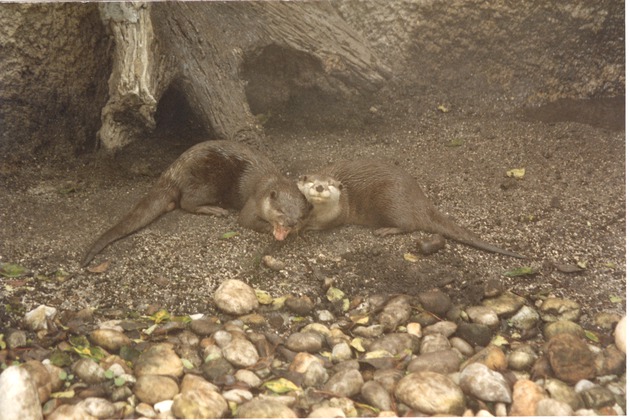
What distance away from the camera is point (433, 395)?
1691 mm

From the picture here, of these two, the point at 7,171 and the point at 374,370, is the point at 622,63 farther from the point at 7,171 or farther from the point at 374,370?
the point at 7,171

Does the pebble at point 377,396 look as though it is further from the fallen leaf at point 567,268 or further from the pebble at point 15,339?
→ the pebble at point 15,339

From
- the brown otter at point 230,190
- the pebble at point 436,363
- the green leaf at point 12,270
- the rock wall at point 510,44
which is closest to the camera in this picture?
the pebble at point 436,363

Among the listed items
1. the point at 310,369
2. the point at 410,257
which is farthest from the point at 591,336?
the point at 310,369

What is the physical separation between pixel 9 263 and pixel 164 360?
1.68 feet

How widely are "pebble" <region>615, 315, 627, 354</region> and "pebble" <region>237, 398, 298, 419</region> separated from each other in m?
0.85

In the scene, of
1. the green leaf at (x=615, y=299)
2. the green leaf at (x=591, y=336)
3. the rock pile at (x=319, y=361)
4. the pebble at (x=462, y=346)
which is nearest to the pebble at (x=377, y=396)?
the rock pile at (x=319, y=361)

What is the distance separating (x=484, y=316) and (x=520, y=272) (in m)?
0.17

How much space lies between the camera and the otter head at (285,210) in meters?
2.10

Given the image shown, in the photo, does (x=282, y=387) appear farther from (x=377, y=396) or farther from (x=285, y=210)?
(x=285, y=210)

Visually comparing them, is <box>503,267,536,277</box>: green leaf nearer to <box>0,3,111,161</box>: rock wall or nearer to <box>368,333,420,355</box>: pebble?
<box>368,333,420,355</box>: pebble

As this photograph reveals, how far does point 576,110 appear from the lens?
2.00m

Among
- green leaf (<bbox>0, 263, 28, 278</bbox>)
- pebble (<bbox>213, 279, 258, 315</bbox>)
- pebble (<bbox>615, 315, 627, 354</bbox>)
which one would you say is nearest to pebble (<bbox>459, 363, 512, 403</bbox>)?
pebble (<bbox>615, 315, 627, 354</bbox>)

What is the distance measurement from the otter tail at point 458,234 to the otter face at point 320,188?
12.8 inches
